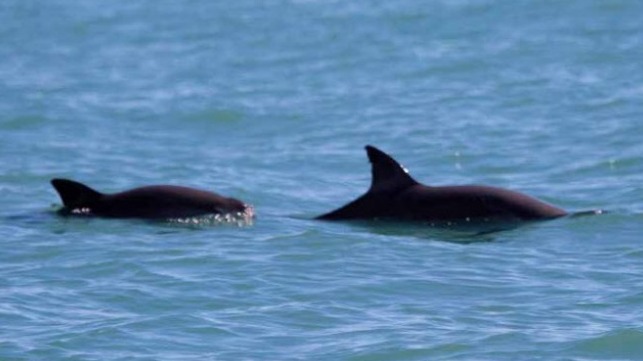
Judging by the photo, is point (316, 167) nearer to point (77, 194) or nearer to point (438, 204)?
point (77, 194)

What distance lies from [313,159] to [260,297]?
736 centimetres

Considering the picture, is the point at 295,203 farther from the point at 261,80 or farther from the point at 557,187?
the point at 261,80

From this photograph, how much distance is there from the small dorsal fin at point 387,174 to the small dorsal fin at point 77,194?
2.29 meters

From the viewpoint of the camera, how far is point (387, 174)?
1423 cm

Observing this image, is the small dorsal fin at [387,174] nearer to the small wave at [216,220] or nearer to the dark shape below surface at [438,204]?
the dark shape below surface at [438,204]

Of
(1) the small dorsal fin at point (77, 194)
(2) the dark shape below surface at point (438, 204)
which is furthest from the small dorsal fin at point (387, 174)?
(1) the small dorsal fin at point (77, 194)

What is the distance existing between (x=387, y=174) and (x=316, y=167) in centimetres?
425

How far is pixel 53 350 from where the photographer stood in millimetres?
10383

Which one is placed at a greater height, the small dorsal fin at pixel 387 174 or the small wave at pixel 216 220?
the small dorsal fin at pixel 387 174

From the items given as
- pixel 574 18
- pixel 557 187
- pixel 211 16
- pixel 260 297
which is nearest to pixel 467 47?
pixel 574 18

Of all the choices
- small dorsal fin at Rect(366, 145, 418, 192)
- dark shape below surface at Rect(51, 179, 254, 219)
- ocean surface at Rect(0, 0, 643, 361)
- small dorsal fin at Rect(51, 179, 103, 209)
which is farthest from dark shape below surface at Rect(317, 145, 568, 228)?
Answer: small dorsal fin at Rect(51, 179, 103, 209)

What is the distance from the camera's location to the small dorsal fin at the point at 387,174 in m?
14.0

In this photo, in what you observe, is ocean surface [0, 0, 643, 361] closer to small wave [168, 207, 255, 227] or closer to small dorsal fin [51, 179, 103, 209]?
small wave [168, 207, 255, 227]

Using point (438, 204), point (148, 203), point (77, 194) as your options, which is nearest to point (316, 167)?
point (148, 203)
